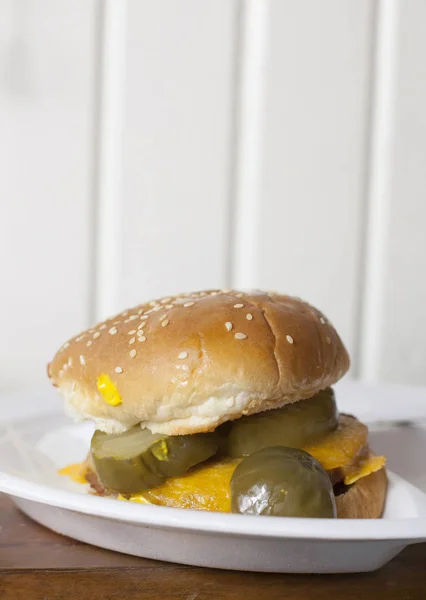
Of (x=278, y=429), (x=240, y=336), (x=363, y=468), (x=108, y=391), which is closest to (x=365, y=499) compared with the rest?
(x=363, y=468)

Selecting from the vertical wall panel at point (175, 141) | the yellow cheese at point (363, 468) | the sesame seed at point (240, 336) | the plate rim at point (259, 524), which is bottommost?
the yellow cheese at point (363, 468)

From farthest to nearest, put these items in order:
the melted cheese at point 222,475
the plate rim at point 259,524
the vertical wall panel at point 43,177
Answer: the vertical wall panel at point 43,177 → the melted cheese at point 222,475 → the plate rim at point 259,524

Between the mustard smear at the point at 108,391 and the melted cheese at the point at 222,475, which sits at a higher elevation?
the mustard smear at the point at 108,391

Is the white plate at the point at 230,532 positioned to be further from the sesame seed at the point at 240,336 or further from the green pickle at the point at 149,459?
the sesame seed at the point at 240,336

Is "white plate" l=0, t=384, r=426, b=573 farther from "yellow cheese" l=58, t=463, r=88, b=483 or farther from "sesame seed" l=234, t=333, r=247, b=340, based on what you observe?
"sesame seed" l=234, t=333, r=247, b=340

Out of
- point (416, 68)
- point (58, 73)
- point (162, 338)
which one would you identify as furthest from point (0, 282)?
point (416, 68)

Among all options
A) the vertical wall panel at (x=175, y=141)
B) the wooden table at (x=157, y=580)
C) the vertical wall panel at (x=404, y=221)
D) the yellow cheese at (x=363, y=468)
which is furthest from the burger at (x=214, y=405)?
the vertical wall panel at (x=404, y=221)
